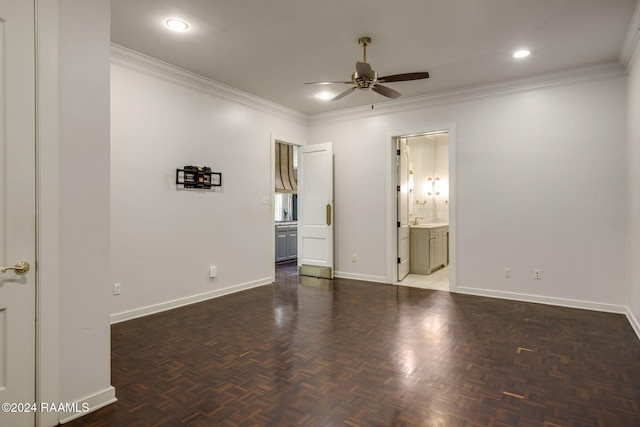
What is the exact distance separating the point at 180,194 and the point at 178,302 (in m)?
1.35

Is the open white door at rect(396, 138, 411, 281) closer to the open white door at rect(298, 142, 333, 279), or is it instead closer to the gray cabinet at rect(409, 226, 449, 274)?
the gray cabinet at rect(409, 226, 449, 274)

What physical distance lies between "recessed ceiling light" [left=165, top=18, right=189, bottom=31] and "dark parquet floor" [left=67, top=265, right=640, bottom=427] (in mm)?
2979

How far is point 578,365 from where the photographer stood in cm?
282

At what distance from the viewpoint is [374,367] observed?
2.76 m

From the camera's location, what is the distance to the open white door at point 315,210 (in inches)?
246

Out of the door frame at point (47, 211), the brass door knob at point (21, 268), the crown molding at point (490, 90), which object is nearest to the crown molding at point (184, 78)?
the crown molding at point (490, 90)

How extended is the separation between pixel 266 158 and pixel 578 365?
4678 millimetres

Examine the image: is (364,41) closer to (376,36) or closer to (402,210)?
(376,36)

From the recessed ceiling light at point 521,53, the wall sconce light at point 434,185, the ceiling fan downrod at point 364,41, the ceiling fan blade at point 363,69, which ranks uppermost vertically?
the recessed ceiling light at point 521,53

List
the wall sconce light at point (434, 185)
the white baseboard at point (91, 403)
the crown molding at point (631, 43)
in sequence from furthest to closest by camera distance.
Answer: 1. the wall sconce light at point (434, 185)
2. the crown molding at point (631, 43)
3. the white baseboard at point (91, 403)

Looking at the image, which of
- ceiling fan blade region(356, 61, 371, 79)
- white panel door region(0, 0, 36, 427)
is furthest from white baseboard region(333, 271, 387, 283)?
white panel door region(0, 0, 36, 427)

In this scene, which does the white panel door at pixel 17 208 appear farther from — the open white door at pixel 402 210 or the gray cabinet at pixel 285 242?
the gray cabinet at pixel 285 242

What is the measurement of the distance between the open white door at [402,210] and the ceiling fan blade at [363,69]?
2.49 metres

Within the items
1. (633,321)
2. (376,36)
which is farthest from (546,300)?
(376,36)
